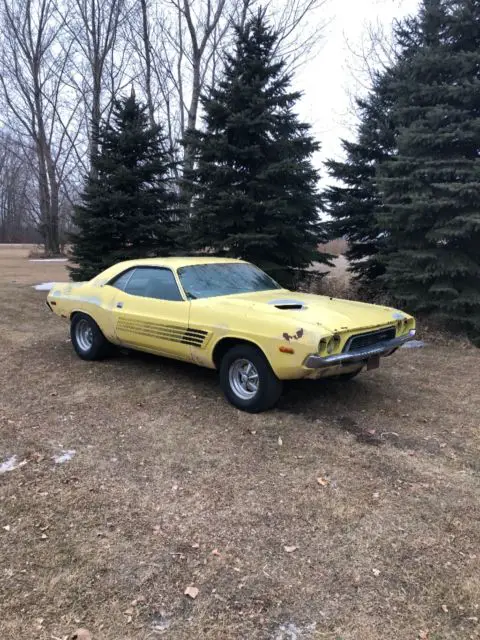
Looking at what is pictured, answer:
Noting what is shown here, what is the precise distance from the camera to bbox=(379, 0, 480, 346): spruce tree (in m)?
8.29

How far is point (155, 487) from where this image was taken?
3.64 metres

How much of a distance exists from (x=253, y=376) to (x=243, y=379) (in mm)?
147

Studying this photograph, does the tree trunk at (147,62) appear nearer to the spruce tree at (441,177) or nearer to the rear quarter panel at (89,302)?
the spruce tree at (441,177)

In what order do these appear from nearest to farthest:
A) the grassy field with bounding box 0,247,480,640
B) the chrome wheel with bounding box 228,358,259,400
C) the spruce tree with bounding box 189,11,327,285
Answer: the grassy field with bounding box 0,247,480,640 < the chrome wheel with bounding box 228,358,259,400 < the spruce tree with bounding box 189,11,327,285

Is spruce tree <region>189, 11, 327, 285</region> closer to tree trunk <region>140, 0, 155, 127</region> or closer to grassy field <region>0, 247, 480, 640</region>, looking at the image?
grassy field <region>0, 247, 480, 640</region>

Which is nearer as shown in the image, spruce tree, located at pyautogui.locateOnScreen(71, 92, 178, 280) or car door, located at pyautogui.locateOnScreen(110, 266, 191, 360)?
car door, located at pyautogui.locateOnScreen(110, 266, 191, 360)

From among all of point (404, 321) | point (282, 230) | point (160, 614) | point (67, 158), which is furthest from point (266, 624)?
point (67, 158)

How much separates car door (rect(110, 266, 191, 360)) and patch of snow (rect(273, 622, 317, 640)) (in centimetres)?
336

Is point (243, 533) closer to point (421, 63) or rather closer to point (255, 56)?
point (421, 63)

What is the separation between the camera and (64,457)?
408 centimetres

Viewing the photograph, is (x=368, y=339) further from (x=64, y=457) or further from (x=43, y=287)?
(x=43, y=287)

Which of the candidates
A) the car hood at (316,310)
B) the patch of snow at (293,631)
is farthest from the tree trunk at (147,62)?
the patch of snow at (293,631)

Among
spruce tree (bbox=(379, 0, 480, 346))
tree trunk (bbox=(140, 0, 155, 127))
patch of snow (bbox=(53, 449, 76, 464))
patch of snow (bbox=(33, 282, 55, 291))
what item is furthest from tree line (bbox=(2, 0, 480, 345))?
tree trunk (bbox=(140, 0, 155, 127))

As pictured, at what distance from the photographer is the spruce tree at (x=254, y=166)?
34.2 ft
